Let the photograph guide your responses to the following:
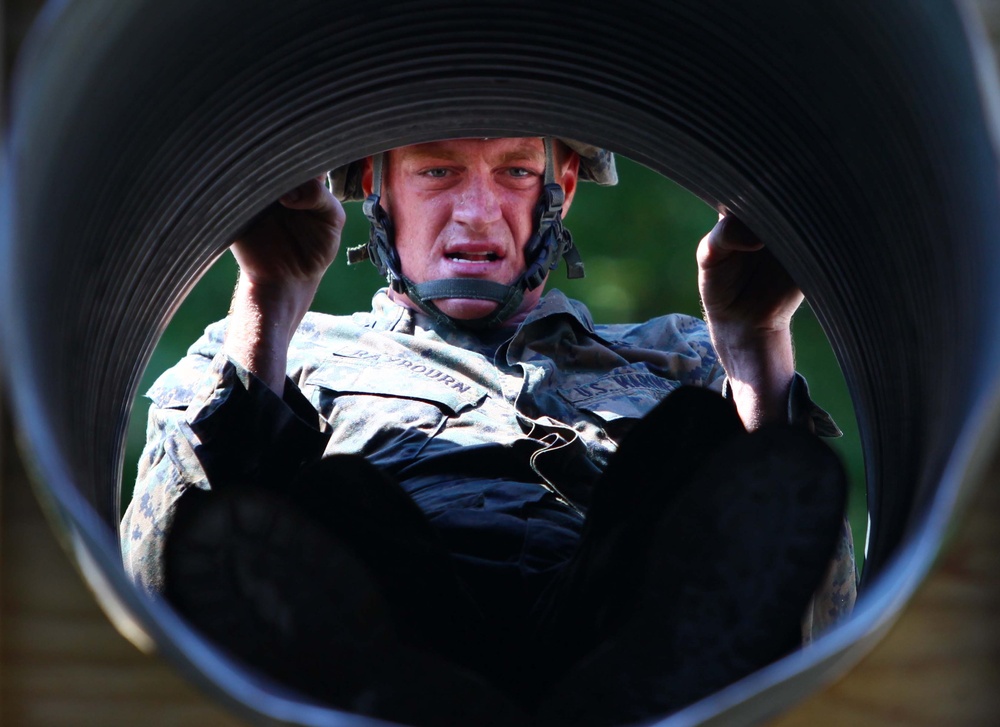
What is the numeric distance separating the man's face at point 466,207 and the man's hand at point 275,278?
64 centimetres

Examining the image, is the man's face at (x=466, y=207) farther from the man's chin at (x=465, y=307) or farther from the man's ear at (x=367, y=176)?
the man's ear at (x=367, y=176)

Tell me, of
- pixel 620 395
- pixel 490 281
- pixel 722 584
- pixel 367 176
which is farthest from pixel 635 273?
pixel 722 584

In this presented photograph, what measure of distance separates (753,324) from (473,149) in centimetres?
96

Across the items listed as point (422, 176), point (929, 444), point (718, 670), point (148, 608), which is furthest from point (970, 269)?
point (422, 176)

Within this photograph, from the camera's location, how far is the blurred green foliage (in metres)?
8.10

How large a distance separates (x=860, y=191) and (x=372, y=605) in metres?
0.97

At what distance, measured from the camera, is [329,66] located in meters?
2.25

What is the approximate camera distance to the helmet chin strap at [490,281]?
3146 mm

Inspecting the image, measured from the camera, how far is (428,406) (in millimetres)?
2715

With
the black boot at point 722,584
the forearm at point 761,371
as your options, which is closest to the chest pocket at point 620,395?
the forearm at point 761,371

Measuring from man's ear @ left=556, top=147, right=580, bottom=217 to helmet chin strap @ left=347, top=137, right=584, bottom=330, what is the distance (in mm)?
154

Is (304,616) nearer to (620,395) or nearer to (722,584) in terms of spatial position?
(722,584)

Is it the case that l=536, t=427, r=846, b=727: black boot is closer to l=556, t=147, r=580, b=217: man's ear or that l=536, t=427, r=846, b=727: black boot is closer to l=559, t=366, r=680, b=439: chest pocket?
l=559, t=366, r=680, b=439: chest pocket

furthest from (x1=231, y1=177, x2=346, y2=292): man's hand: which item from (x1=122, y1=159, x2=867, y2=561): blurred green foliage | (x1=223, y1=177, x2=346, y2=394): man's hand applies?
(x1=122, y1=159, x2=867, y2=561): blurred green foliage
